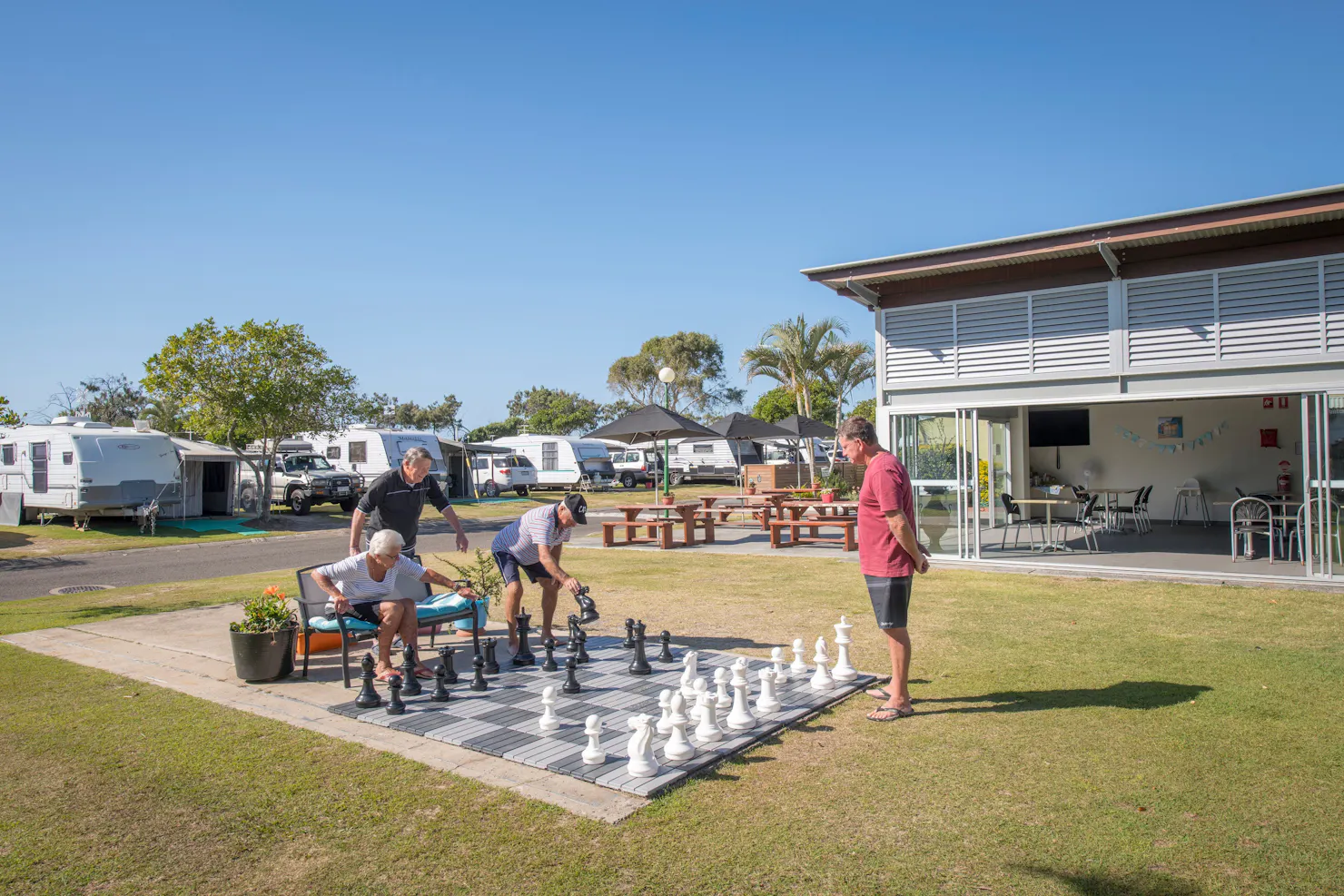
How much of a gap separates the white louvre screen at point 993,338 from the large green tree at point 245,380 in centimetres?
1668

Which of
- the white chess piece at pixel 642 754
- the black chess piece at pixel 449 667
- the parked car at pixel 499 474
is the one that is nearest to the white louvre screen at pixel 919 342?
the black chess piece at pixel 449 667

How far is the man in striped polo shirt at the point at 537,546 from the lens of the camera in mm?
6031

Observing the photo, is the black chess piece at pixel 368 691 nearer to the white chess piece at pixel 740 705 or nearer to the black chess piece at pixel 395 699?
the black chess piece at pixel 395 699

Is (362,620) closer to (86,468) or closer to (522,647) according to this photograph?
(522,647)

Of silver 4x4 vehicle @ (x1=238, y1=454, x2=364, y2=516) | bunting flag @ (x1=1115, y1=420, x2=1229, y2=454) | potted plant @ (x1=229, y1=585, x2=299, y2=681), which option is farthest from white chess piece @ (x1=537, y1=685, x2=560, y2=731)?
silver 4x4 vehicle @ (x1=238, y1=454, x2=364, y2=516)

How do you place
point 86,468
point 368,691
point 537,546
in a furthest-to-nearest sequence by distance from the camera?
1. point 86,468
2. point 537,546
3. point 368,691

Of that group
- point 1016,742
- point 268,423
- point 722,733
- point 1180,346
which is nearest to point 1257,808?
point 1016,742

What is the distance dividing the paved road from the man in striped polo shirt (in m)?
7.93

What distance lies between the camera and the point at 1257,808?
3604 millimetres

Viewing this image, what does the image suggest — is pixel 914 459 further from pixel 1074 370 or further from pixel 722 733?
pixel 722 733

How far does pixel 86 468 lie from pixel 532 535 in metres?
17.3

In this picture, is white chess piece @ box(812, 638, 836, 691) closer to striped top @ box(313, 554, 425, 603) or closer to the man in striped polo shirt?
the man in striped polo shirt

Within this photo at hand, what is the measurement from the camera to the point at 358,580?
Answer: 231 inches

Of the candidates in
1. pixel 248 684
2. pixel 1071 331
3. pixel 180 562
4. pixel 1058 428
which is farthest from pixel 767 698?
pixel 1058 428
